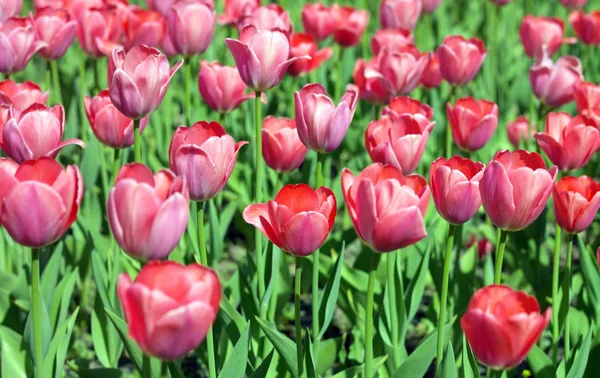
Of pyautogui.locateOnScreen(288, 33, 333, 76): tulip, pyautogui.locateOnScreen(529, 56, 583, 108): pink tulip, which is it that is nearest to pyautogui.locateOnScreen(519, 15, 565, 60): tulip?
pyautogui.locateOnScreen(529, 56, 583, 108): pink tulip

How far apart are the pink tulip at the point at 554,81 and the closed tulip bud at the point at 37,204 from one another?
1586 millimetres

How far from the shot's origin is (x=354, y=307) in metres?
2.20

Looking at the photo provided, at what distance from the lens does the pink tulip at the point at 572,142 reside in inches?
72.5

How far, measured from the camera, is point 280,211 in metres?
1.34

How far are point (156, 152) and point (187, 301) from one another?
7.32ft

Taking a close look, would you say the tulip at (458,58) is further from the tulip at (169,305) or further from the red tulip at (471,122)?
the tulip at (169,305)

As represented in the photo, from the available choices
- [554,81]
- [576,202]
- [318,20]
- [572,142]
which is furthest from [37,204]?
[318,20]

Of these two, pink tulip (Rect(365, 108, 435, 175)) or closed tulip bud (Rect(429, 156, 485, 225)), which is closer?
closed tulip bud (Rect(429, 156, 485, 225))

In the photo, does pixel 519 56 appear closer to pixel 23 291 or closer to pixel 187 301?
pixel 23 291

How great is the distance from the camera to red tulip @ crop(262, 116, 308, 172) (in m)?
1.89

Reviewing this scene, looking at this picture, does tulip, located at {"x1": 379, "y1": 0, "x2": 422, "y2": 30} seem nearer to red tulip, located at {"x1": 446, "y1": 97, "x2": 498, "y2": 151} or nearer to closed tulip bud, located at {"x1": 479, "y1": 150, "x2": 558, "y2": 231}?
red tulip, located at {"x1": 446, "y1": 97, "x2": 498, "y2": 151}

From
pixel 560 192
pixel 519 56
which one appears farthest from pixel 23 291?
pixel 519 56

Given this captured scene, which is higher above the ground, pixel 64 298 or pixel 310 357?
pixel 310 357

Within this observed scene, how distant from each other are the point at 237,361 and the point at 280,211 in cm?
30
